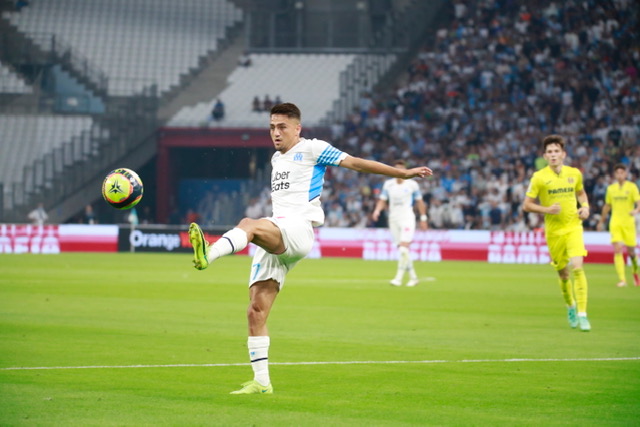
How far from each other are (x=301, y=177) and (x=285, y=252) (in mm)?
725

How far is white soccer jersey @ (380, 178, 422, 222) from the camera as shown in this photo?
24.0 meters

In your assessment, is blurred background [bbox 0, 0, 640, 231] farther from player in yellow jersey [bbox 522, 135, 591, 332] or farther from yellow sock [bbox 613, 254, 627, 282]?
player in yellow jersey [bbox 522, 135, 591, 332]

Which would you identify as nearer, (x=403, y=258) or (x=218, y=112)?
(x=403, y=258)

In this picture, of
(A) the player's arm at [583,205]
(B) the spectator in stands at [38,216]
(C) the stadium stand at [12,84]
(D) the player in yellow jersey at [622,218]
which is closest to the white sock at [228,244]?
(A) the player's arm at [583,205]

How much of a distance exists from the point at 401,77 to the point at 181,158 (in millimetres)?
10911

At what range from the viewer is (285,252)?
8.95 metres

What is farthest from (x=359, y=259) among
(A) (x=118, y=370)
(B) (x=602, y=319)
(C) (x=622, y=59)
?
(A) (x=118, y=370)

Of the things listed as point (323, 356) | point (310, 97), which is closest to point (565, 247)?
point (323, 356)

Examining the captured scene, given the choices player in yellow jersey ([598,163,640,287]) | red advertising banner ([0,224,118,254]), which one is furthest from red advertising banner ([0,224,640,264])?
player in yellow jersey ([598,163,640,287])

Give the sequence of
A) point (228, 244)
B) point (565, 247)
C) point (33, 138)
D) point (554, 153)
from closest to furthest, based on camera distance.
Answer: point (228, 244), point (554, 153), point (565, 247), point (33, 138)

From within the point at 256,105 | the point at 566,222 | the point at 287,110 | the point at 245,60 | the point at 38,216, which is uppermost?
the point at 245,60

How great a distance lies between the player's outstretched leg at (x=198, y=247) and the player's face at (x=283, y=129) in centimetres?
143

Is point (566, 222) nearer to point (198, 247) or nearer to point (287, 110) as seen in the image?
point (287, 110)

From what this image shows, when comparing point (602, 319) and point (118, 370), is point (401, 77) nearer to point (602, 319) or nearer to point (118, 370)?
point (602, 319)
